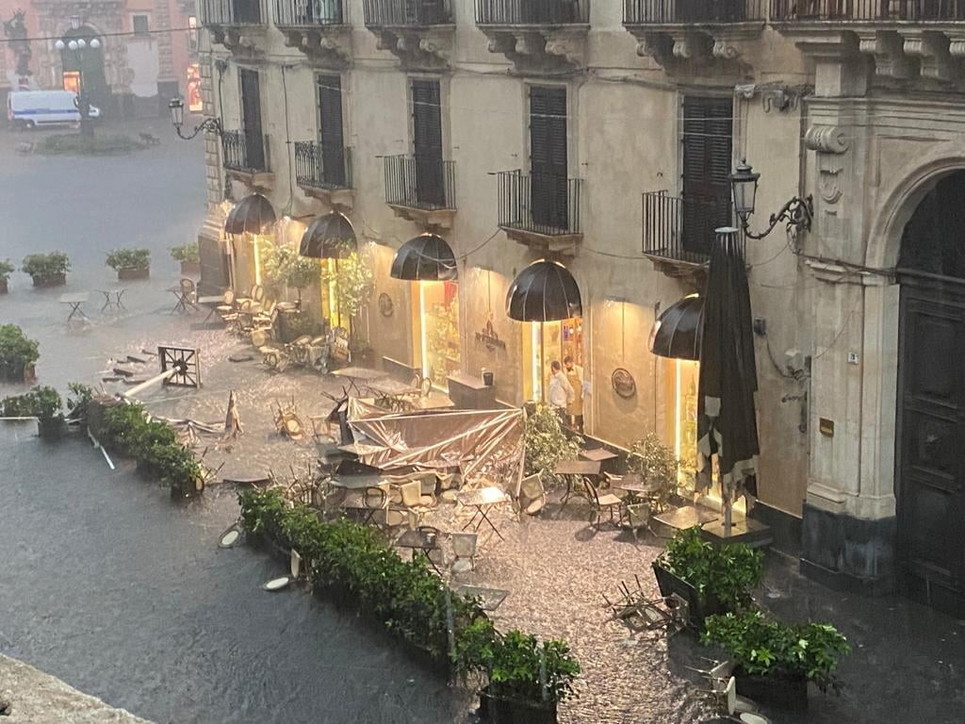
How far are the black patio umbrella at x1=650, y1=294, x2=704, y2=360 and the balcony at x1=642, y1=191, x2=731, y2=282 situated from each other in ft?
1.59

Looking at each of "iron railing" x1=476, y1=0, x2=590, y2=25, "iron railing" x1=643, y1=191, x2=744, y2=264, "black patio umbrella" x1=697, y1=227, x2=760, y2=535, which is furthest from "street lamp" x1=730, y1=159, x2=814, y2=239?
"iron railing" x1=476, y1=0, x2=590, y2=25

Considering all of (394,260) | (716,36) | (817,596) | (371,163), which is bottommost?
(817,596)

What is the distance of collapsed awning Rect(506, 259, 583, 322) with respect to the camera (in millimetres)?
24812

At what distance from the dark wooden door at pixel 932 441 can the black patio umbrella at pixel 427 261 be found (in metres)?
11.7

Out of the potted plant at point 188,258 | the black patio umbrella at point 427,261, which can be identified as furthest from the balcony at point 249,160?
the black patio umbrella at point 427,261

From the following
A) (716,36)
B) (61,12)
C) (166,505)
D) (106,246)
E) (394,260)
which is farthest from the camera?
(61,12)

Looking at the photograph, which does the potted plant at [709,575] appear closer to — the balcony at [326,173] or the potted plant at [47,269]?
the balcony at [326,173]

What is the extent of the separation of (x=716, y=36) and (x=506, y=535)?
8061 millimetres

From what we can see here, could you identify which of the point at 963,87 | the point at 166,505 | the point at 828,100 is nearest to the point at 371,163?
the point at 166,505

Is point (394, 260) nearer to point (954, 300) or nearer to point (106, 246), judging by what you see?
point (954, 300)

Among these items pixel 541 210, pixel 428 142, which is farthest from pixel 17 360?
pixel 541 210

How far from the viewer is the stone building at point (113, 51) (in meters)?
86.4

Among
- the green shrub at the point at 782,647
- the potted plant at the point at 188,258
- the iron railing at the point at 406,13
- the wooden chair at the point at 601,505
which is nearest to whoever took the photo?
the green shrub at the point at 782,647

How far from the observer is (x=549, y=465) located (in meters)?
23.5
